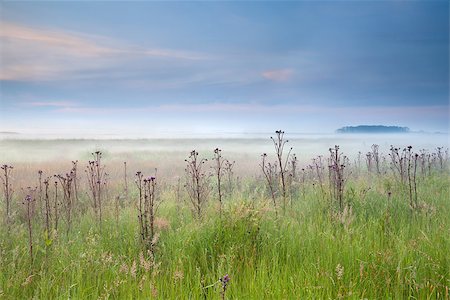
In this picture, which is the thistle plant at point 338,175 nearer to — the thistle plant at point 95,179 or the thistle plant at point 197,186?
the thistle plant at point 197,186

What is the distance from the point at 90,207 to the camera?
7.39 meters

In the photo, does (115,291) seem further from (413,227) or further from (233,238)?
(413,227)

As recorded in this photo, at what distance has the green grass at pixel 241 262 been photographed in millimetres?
3510

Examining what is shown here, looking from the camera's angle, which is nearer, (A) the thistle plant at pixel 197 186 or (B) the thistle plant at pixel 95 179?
(A) the thistle plant at pixel 197 186

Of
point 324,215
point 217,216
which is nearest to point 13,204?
point 217,216

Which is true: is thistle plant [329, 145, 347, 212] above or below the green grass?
above

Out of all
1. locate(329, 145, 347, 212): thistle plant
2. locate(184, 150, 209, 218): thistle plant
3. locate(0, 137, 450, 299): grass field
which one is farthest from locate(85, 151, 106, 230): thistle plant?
locate(329, 145, 347, 212): thistle plant

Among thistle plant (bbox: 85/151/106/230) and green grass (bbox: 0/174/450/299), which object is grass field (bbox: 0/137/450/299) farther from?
thistle plant (bbox: 85/151/106/230)

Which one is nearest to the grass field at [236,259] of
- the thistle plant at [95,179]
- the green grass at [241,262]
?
the green grass at [241,262]

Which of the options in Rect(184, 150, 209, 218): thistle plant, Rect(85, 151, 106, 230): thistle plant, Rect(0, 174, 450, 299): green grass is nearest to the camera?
Rect(0, 174, 450, 299): green grass

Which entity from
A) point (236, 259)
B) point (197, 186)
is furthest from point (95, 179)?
point (236, 259)

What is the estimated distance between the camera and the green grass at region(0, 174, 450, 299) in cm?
351

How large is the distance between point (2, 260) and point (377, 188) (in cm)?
647

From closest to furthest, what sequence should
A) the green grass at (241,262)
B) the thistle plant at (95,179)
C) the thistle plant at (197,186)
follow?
the green grass at (241,262) < the thistle plant at (197,186) < the thistle plant at (95,179)
